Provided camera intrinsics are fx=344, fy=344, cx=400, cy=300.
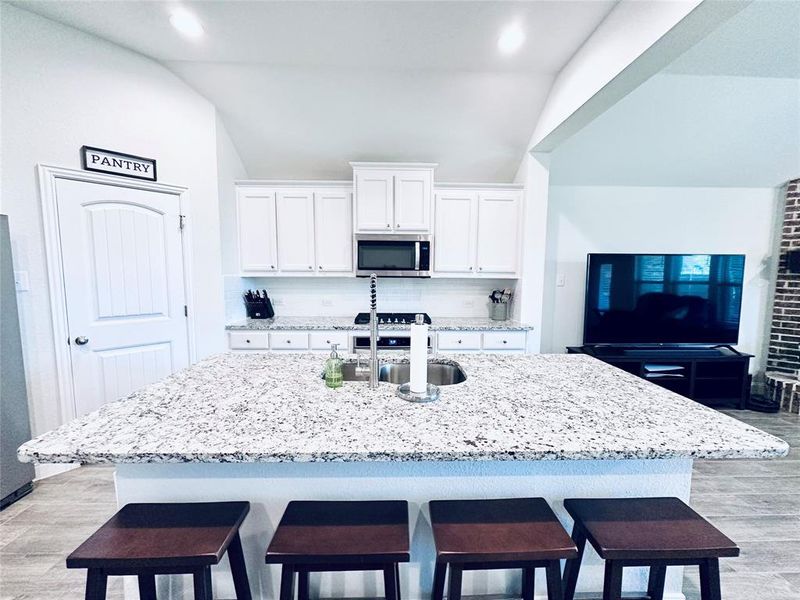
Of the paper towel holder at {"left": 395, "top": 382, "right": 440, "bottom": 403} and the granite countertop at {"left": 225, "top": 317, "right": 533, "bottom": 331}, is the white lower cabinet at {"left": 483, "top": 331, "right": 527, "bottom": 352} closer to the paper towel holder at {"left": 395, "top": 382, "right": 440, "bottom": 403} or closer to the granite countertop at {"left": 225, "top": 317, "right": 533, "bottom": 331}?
the granite countertop at {"left": 225, "top": 317, "right": 533, "bottom": 331}

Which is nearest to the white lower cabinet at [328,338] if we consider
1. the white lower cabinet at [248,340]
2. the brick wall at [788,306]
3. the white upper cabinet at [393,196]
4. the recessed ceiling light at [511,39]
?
the white lower cabinet at [248,340]

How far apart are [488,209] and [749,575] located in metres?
3.01

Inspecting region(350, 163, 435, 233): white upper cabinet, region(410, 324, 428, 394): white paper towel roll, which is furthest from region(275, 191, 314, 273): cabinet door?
region(410, 324, 428, 394): white paper towel roll

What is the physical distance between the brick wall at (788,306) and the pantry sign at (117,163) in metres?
6.24

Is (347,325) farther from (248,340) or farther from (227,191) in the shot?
(227,191)

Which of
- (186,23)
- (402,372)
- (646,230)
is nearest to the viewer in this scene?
(402,372)

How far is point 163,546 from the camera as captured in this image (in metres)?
0.96

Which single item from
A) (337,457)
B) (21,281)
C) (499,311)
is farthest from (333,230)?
(337,457)

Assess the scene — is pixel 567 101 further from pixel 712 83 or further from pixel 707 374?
pixel 707 374

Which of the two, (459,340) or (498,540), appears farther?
(459,340)

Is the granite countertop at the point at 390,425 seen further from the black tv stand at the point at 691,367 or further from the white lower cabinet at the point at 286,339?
the black tv stand at the point at 691,367

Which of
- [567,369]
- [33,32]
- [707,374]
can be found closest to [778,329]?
[707,374]

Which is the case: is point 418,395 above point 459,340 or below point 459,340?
above

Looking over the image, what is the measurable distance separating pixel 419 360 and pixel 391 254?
7.17 ft
